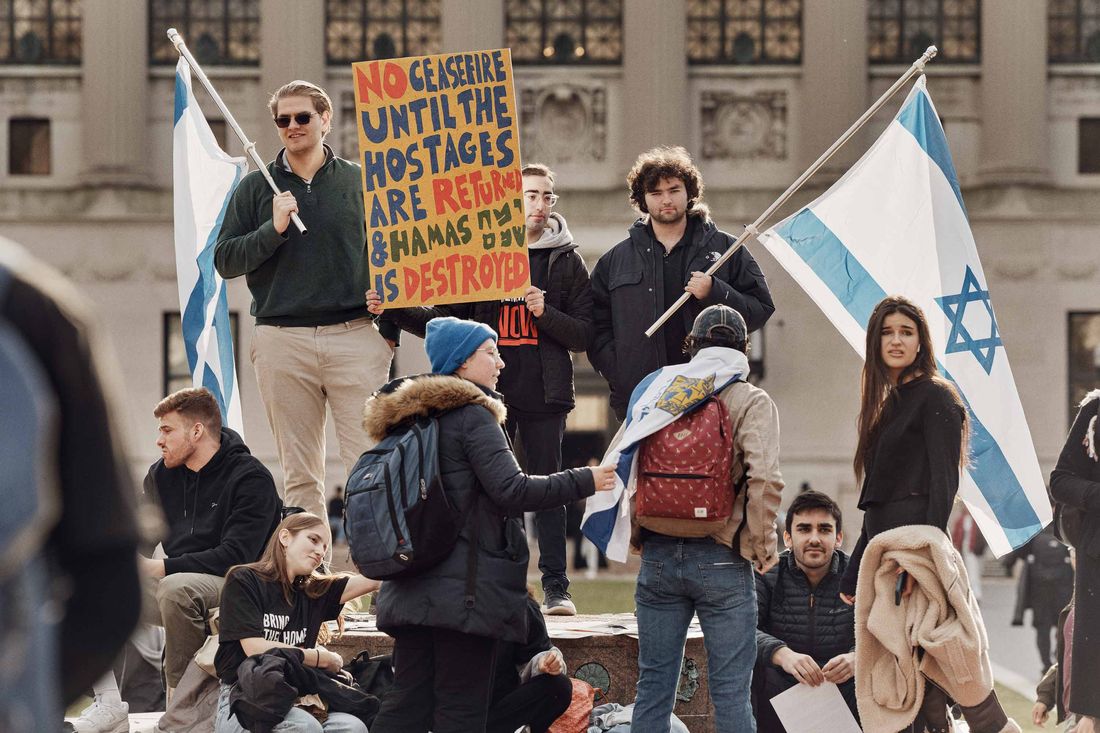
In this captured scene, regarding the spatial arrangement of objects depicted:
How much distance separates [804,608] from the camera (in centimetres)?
736

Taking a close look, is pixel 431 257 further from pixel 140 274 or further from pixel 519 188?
→ pixel 140 274

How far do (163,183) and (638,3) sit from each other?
9.28 m

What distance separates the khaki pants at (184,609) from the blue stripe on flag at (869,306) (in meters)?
3.48

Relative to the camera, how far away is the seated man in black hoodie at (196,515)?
7.47 metres

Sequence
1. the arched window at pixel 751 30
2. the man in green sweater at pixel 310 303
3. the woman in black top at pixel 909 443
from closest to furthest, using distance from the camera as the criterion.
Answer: the woman in black top at pixel 909 443, the man in green sweater at pixel 310 303, the arched window at pixel 751 30

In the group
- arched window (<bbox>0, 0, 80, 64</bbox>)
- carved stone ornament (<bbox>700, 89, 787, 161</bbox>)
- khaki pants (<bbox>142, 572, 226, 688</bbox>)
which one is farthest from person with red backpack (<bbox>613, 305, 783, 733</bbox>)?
arched window (<bbox>0, 0, 80, 64</bbox>)

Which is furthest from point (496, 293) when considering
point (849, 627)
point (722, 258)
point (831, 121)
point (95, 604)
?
point (831, 121)

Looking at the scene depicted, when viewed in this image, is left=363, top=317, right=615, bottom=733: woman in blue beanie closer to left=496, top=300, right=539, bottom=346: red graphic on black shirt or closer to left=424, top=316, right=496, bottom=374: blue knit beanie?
left=424, top=316, right=496, bottom=374: blue knit beanie

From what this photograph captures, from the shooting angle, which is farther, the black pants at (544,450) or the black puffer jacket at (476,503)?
the black pants at (544,450)

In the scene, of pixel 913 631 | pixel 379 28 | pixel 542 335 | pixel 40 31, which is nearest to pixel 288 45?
pixel 379 28

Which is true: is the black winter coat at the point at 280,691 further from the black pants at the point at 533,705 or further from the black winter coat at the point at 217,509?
the black winter coat at the point at 217,509

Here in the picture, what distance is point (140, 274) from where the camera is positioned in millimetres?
31531

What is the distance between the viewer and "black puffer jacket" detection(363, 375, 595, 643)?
5914 millimetres

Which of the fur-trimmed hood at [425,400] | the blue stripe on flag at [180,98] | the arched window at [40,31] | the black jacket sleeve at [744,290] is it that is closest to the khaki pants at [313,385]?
the black jacket sleeve at [744,290]
